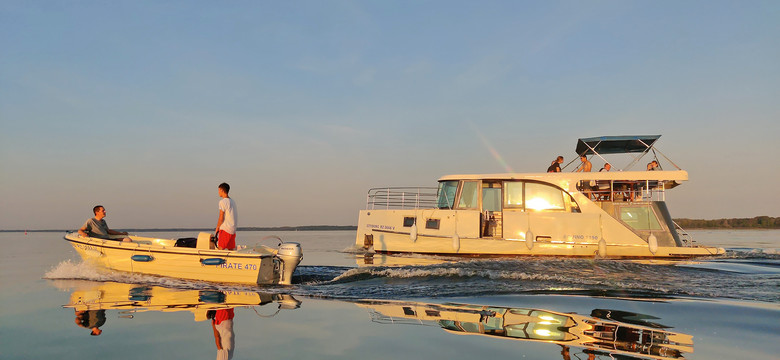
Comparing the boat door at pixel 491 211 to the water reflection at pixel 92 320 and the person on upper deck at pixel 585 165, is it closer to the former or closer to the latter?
→ the person on upper deck at pixel 585 165

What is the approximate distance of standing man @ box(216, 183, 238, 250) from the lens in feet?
30.3

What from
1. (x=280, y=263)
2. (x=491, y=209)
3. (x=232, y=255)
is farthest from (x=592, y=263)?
(x=232, y=255)

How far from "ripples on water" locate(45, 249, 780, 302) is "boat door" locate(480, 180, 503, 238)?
3.22m

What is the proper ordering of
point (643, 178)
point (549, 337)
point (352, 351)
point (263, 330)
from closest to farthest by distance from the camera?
point (352, 351) → point (549, 337) → point (263, 330) → point (643, 178)

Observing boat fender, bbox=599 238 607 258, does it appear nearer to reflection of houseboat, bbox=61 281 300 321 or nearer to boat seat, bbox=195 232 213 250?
reflection of houseboat, bbox=61 281 300 321

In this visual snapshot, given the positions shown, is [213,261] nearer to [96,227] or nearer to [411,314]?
[96,227]

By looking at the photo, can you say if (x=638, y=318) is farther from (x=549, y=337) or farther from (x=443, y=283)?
(x=443, y=283)

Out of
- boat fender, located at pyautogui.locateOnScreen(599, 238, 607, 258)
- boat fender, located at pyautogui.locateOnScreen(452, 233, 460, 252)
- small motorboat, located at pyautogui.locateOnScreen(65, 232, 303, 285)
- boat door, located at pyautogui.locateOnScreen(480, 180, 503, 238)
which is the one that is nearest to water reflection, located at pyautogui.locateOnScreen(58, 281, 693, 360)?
small motorboat, located at pyautogui.locateOnScreen(65, 232, 303, 285)

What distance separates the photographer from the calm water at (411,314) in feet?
14.4

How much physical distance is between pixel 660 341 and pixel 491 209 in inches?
448

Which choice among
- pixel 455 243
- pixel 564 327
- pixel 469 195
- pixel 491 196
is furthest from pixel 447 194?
pixel 564 327

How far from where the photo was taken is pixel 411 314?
20.2 feet

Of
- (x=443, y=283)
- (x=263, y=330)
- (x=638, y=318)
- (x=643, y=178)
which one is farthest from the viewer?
(x=643, y=178)

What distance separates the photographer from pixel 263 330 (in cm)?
525
